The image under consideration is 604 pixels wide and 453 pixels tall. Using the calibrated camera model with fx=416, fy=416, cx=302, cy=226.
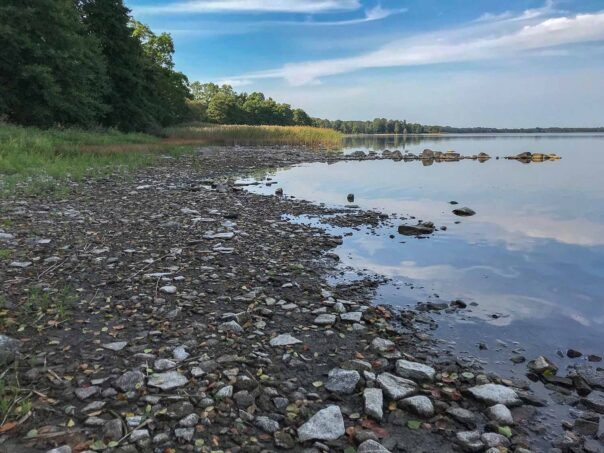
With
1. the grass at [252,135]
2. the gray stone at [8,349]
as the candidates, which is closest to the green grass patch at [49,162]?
the gray stone at [8,349]

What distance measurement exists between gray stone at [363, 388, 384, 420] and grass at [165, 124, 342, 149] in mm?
51816

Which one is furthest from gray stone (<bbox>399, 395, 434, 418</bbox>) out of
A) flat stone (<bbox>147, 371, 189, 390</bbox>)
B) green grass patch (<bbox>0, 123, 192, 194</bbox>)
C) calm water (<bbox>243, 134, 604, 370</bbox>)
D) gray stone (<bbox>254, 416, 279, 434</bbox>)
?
green grass patch (<bbox>0, 123, 192, 194</bbox>)

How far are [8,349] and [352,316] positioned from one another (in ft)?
11.7

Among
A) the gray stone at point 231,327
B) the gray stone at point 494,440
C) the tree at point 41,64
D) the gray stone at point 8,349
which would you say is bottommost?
the gray stone at point 494,440

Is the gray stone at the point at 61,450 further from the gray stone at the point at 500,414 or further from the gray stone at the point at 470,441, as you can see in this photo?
the gray stone at the point at 500,414

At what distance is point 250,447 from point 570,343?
4.27 metres

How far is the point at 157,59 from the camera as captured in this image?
63562 mm

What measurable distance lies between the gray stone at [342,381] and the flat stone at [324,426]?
371 mm

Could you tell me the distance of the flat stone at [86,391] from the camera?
3.25 meters

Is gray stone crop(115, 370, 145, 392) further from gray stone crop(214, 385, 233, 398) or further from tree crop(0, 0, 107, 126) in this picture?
tree crop(0, 0, 107, 126)

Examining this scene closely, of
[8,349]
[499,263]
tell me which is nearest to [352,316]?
[8,349]

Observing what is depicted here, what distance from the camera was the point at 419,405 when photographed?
11.1 feet

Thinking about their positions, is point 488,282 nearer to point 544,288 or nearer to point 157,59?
point 544,288

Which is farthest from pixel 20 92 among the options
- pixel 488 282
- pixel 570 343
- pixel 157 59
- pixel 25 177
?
pixel 157 59
